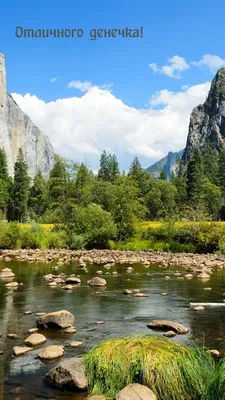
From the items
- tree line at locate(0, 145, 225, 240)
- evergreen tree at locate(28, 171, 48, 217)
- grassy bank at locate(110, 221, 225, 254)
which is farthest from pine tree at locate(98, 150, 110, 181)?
grassy bank at locate(110, 221, 225, 254)

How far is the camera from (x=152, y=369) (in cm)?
802

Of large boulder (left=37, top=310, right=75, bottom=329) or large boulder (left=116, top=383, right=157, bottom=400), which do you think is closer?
large boulder (left=116, top=383, right=157, bottom=400)

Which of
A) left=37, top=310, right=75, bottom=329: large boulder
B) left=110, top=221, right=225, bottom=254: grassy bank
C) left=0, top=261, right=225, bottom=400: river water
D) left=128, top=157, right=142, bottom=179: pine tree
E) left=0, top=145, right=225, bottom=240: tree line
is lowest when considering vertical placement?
left=0, top=261, right=225, bottom=400: river water

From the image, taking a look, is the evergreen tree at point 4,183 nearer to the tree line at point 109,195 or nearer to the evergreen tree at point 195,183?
the tree line at point 109,195

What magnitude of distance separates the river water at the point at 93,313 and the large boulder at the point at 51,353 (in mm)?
164

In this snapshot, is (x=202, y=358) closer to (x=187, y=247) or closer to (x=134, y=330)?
(x=134, y=330)

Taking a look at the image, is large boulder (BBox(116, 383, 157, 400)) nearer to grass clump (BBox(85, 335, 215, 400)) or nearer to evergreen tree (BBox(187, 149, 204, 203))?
grass clump (BBox(85, 335, 215, 400))

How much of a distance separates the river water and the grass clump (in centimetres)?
66

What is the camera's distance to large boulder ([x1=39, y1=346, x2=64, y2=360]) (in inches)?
408

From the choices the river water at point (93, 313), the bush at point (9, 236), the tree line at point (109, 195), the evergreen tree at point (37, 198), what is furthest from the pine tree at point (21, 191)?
the river water at point (93, 313)

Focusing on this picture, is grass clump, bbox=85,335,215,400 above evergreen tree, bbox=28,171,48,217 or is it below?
below

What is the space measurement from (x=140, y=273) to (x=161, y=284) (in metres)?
4.67

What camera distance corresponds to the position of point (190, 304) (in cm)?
1728

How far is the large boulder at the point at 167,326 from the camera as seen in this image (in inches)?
505
